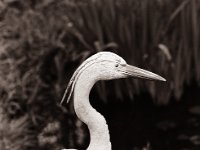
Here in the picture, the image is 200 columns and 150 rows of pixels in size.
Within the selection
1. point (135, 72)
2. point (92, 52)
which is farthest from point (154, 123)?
point (135, 72)

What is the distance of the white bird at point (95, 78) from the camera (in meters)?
2.44

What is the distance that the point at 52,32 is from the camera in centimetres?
446

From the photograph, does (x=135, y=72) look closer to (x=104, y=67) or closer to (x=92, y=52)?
(x=104, y=67)

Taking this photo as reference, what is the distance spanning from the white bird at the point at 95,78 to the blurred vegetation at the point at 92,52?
1438mm

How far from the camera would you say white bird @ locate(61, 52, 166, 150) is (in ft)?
8.02

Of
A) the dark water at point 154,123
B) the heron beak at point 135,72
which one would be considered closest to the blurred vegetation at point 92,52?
the dark water at point 154,123

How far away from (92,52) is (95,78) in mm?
1623

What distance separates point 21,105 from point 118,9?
884mm

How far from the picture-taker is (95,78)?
2467 millimetres

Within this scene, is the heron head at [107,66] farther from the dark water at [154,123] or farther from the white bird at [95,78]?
the dark water at [154,123]

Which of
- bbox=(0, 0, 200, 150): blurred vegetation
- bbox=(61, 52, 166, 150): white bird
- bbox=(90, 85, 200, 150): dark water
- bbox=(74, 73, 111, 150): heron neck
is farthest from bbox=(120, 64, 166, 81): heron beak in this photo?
bbox=(90, 85, 200, 150): dark water

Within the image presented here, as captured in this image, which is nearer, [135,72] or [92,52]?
[135,72]

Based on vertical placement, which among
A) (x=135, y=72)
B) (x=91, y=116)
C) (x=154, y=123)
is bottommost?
(x=154, y=123)

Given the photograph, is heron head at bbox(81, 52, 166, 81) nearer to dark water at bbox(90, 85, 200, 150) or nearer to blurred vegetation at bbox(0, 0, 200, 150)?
blurred vegetation at bbox(0, 0, 200, 150)
